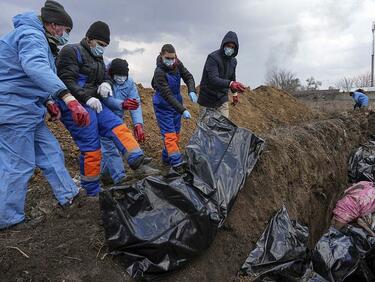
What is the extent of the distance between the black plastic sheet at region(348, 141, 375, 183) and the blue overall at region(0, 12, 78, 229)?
14.5ft

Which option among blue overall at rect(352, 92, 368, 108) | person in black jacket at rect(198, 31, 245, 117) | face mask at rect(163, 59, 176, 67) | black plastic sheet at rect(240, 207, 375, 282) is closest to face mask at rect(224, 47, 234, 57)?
person in black jacket at rect(198, 31, 245, 117)

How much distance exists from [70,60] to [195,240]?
6.64ft

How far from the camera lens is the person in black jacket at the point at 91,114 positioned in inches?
146

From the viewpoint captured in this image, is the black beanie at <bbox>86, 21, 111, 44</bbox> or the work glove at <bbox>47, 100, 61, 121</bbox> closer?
the work glove at <bbox>47, 100, 61, 121</bbox>

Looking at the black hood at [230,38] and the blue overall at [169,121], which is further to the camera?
the black hood at [230,38]

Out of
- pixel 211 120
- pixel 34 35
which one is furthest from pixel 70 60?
pixel 211 120

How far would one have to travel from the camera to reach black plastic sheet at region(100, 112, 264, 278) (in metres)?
2.80

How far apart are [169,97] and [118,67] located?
855 mm

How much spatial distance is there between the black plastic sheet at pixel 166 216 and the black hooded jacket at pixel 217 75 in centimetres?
253

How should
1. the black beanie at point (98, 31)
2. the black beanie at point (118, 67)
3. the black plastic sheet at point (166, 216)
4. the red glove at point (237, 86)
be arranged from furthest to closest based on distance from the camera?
1. the red glove at point (237, 86)
2. the black beanie at point (118, 67)
3. the black beanie at point (98, 31)
4. the black plastic sheet at point (166, 216)

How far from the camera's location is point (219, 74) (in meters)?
5.89

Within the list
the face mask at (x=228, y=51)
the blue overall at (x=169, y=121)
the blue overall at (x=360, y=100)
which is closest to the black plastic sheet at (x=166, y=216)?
the blue overall at (x=169, y=121)

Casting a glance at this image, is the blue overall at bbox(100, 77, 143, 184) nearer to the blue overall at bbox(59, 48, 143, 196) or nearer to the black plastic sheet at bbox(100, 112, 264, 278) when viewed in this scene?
the blue overall at bbox(59, 48, 143, 196)

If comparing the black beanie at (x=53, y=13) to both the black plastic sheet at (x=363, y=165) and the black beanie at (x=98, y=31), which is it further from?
the black plastic sheet at (x=363, y=165)
